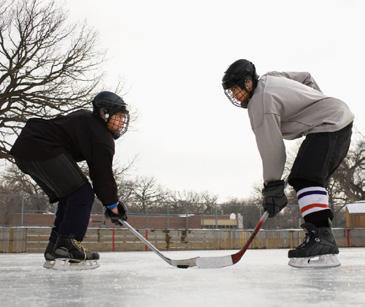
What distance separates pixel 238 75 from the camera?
293 cm

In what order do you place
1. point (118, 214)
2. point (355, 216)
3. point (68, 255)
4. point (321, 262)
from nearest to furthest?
point (321, 262) < point (68, 255) < point (118, 214) < point (355, 216)

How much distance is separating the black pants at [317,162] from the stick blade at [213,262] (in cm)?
53

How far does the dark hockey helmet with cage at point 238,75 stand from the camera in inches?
116

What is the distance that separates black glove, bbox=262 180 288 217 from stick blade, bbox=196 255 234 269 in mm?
404

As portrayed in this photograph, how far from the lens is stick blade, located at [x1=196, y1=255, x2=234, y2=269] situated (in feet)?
9.55

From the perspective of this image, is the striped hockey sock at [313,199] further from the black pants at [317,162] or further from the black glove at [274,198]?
the black glove at [274,198]

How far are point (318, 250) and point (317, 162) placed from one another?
489mm

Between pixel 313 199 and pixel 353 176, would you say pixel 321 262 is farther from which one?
pixel 353 176

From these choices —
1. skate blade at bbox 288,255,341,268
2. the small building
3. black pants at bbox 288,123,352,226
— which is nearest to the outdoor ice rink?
skate blade at bbox 288,255,341,268

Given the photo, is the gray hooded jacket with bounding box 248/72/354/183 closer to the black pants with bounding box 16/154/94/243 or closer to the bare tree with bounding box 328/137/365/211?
the black pants with bounding box 16/154/94/243

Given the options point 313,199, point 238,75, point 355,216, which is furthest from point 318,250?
point 355,216

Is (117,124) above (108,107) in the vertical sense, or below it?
below

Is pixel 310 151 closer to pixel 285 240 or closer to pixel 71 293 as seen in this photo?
pixel 71 293

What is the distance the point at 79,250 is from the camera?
3.19 meters
